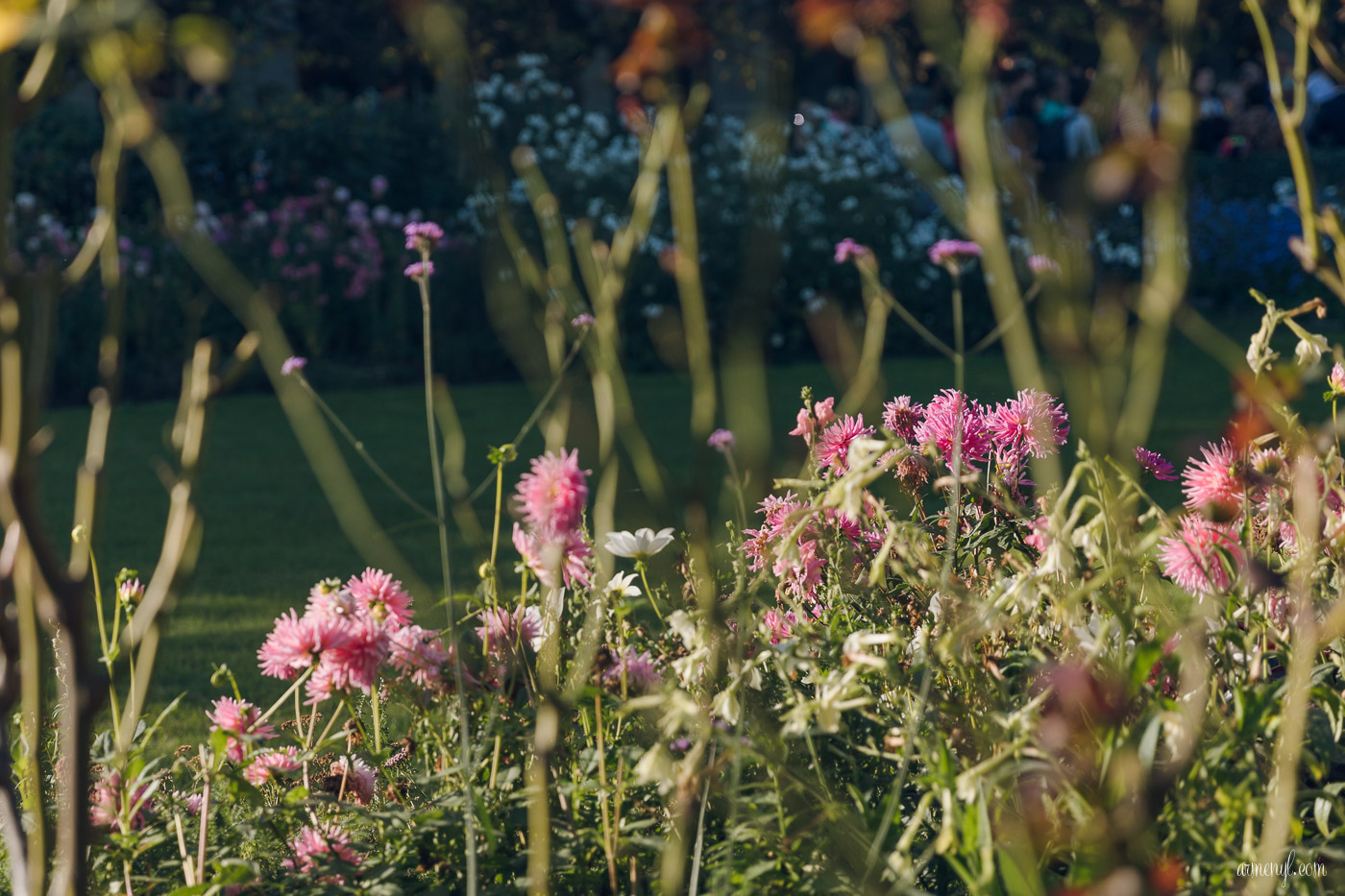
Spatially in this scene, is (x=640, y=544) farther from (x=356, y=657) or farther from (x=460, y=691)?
(x=460, y=691)

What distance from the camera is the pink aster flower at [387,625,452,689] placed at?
1848 mm

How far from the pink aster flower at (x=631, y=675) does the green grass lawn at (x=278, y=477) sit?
1097 mm

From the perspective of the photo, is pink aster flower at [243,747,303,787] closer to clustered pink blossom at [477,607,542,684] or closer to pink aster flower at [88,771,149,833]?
pink aster flower at [88,771,149,833]

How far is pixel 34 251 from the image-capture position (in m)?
9.10

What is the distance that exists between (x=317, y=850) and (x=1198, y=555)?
1.20m

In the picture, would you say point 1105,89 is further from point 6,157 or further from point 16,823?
point 16,823

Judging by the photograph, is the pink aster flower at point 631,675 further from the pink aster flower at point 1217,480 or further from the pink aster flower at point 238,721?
the pink aster flower at point 1217,480

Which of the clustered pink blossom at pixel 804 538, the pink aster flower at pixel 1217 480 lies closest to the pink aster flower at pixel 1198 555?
the pink aster flower at pixel 1217 480

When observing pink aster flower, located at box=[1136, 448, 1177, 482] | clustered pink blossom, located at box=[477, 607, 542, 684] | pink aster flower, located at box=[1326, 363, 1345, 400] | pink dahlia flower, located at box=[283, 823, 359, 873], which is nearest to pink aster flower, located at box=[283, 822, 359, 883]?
pink dahlia flower, located at box=[283, 823, 359, 873]

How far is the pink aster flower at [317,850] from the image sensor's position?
5.89ft

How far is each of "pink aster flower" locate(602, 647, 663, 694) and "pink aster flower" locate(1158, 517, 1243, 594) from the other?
704 millimetres

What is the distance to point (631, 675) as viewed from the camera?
184cm

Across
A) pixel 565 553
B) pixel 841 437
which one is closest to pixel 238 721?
pixel 565 553

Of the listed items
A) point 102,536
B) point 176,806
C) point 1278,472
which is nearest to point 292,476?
point 102,536
